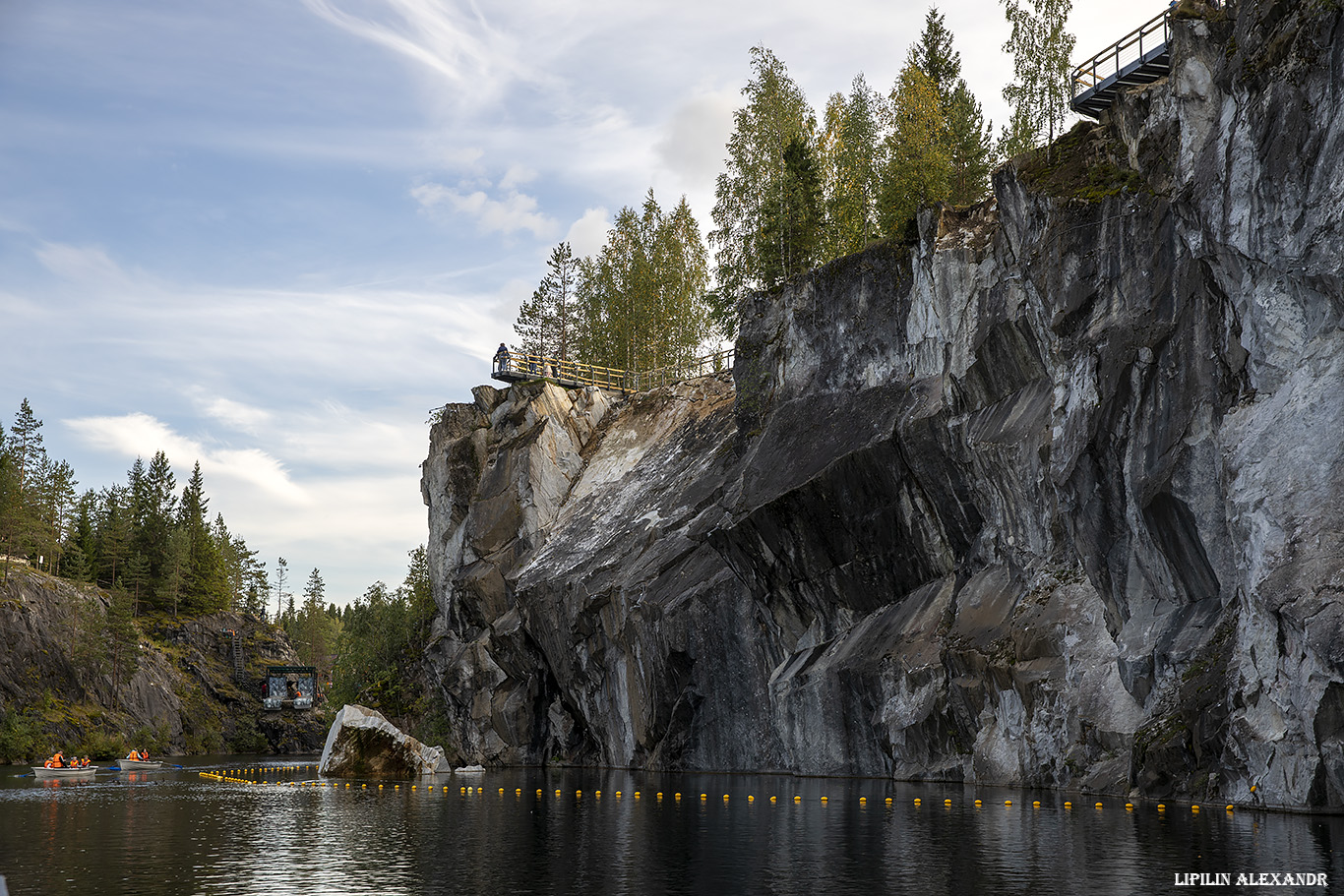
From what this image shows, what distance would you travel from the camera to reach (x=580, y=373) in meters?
91.0

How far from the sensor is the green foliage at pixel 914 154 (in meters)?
61.3

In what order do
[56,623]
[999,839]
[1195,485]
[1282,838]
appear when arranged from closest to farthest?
[1282,838] → [999,839] → [1195,485] → [56,623]

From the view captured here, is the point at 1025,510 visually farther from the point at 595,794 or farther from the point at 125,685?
the point at 125,685

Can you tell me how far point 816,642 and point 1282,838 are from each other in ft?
103

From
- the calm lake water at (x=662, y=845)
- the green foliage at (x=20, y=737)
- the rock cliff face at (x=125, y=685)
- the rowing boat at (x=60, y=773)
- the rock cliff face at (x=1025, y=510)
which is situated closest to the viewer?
the calm lake water at (x=662, y=845)

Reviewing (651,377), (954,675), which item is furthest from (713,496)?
(651,377)

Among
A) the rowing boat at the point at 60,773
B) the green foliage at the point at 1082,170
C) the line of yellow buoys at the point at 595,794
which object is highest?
the green foliage at the point at 1082,170

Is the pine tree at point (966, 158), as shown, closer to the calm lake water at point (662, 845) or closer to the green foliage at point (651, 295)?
the green foliage at point (651, 295)

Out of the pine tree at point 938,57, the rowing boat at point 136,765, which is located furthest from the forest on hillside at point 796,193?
the rowing boat at point 136,765

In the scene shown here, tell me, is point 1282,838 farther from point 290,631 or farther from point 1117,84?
point 290,631

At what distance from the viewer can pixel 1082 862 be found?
2042cm

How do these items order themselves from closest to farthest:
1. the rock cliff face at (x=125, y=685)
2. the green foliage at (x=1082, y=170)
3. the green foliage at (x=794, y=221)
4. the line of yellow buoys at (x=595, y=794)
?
the line of yellow buoys at (x=595, y=794) → the green foliage at (x=1082, y=170) → the green foliage at (x=794, y=221) → the rock cliff face at (x=125, y=685)

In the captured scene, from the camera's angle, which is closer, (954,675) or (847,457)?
(954,675)

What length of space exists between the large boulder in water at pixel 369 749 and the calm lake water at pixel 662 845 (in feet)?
49.0
